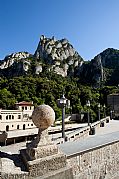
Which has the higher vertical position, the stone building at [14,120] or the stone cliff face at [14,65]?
the stone cliff face at [14,65]

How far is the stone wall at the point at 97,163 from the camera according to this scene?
6961mm

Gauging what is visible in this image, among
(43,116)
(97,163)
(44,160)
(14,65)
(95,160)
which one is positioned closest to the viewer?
(44,160)

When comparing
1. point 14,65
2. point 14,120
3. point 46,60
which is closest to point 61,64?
point 46,60

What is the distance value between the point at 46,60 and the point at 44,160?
11587 centimetres

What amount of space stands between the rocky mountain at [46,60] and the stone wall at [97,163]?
3525 inches

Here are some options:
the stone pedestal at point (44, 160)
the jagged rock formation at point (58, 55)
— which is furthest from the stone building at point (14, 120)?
the jagged rock formation at point (58, 55)

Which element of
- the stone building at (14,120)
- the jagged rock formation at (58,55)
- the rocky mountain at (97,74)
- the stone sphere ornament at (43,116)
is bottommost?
the stone building at (14,120)

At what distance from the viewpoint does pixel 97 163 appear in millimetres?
7957

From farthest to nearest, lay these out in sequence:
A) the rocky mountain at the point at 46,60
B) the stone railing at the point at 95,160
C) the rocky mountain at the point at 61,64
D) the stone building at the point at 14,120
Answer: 1. the rocky mountain at the point at 61,64
2. the rocky mountain at the point at 46,60
3. the stone building at the point at 14,120
4. the stone railing at the point at 95,160

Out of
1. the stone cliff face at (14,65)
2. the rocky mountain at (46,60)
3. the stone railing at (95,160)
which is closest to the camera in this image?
the stone railing at (95,160)

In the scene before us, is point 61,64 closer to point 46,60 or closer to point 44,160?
point 46,60

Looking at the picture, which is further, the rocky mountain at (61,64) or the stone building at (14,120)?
the rocky mountain at (61,64)

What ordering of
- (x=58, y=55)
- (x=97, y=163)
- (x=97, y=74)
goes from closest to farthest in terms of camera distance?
(x=97, y=163) < (x=97, y=74) < (x=58, y=55)

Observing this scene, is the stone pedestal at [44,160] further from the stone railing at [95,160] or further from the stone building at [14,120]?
the stone building at [14,120]
